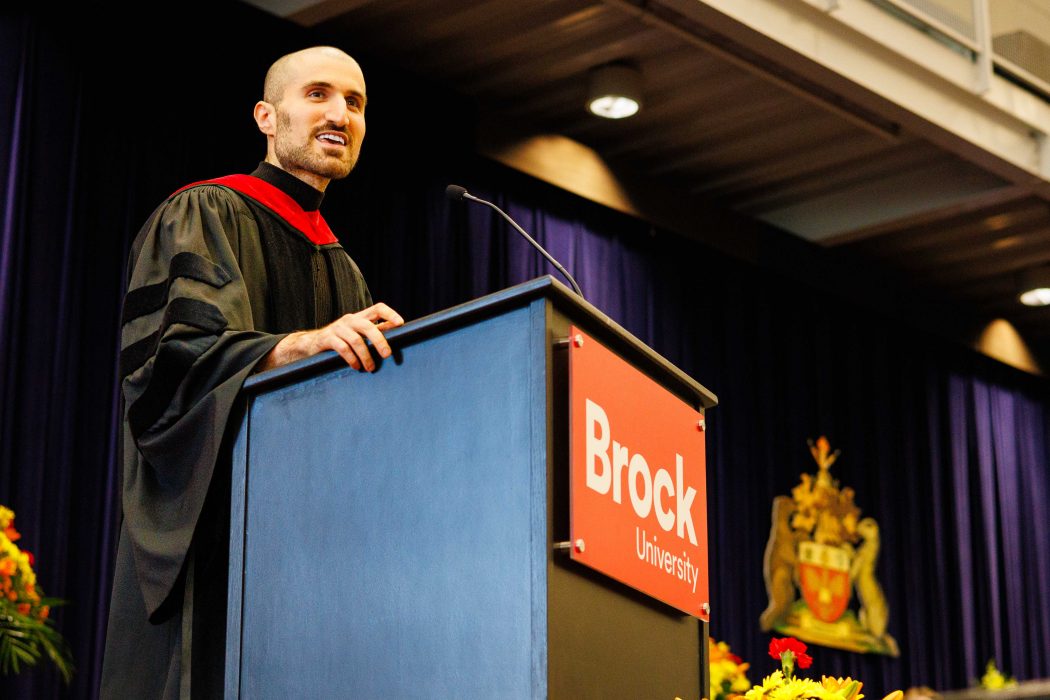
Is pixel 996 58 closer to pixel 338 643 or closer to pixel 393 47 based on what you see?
pixel 393 47

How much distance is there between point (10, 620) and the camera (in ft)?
12.6

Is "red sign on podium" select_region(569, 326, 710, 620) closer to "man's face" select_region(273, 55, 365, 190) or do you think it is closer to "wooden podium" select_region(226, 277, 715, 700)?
"wooden podium" select_region(226, 277, 715, 700)

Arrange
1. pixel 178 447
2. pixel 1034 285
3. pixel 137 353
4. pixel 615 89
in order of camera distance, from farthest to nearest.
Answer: pixel 1034 285
pixel 615 89
pixel 137 353
pixel 178 447

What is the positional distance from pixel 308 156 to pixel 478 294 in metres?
3.74

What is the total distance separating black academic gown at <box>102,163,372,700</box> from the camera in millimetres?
2148

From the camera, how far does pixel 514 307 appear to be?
6.03ft

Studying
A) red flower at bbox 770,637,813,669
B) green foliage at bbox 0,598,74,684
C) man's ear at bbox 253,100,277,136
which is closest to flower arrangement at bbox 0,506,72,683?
green foliage at bbox 0,598,74,684

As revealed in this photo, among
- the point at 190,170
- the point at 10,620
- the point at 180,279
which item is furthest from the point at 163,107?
the point at 180,279

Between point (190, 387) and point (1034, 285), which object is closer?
point (190, 387)

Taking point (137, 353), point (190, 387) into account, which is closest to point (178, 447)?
point (190, 387)

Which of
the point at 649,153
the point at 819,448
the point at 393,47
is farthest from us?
the point at 819,448

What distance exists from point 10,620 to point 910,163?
16.2ft

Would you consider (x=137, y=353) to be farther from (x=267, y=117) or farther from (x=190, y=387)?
(x=267, y=117)

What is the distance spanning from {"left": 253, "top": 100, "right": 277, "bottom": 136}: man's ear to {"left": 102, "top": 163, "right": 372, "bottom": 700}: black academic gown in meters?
0.36
